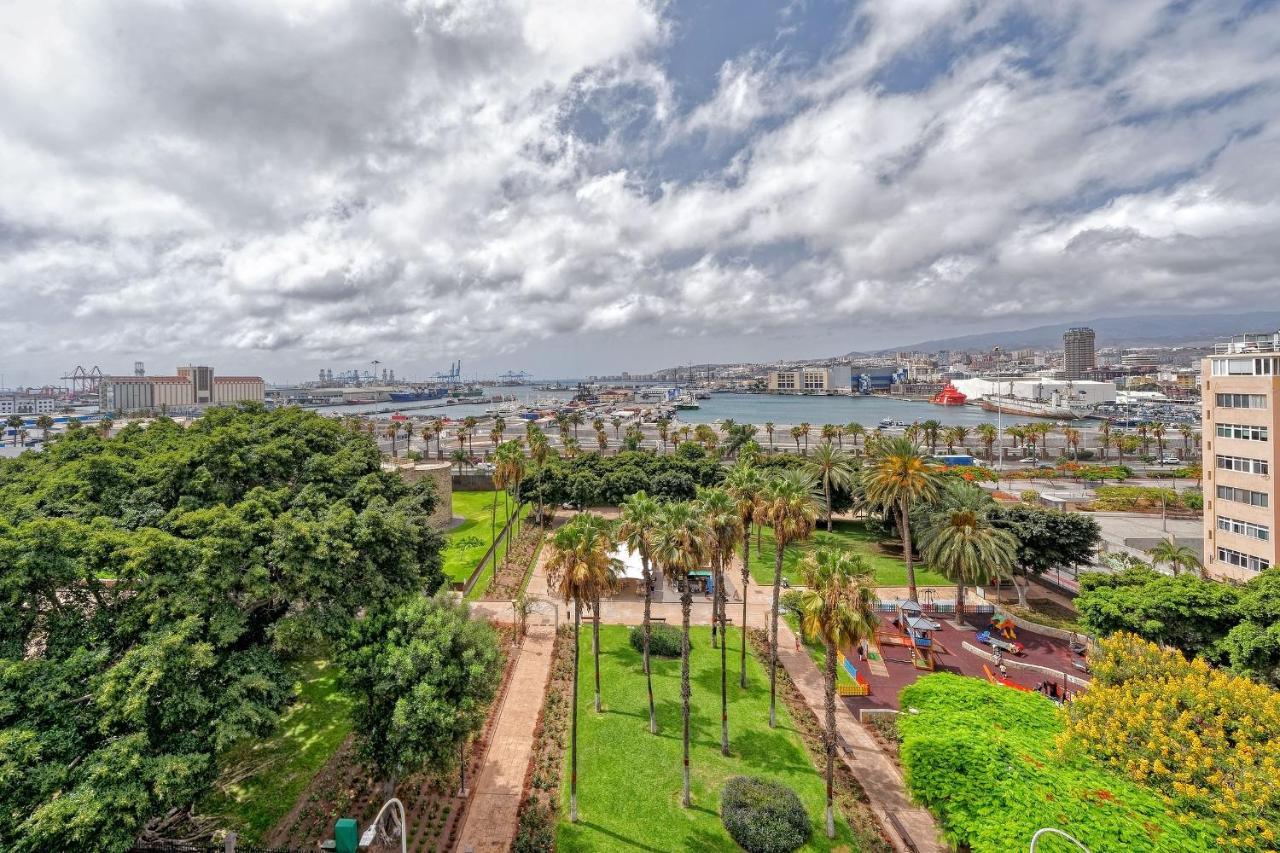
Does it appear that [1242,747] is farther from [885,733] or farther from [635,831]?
[635,831]

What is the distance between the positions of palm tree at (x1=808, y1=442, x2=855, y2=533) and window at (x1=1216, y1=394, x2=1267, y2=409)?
24.4m

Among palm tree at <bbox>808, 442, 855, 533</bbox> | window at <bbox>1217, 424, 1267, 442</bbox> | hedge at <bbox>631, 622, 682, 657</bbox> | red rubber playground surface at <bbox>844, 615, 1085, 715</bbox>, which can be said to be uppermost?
window at <bbox>1217, 424, 1267, 442</bbox>

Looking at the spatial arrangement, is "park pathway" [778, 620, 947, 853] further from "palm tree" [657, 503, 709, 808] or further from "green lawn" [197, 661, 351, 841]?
"green lawn" [197, 661, 351, 841]

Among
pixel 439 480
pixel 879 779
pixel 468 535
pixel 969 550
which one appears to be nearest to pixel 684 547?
pixel 879 779

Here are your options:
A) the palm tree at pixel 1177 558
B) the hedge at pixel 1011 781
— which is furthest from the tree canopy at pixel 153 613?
the palm tree at pixel 1177 558

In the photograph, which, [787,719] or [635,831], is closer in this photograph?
[635,831]

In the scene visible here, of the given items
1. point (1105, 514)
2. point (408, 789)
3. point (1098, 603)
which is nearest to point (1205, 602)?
point (1098, 603)

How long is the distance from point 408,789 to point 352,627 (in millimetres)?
6292

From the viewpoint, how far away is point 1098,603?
26.4 m

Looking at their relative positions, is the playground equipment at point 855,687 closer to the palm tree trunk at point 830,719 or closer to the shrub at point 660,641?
the shrub at point 660,641

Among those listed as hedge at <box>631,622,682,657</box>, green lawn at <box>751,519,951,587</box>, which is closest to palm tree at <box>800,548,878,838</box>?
hedge at <box>631,622,682,657</box>

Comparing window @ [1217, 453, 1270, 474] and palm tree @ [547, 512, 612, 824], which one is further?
window @ [1217, 453, 1270, 474]

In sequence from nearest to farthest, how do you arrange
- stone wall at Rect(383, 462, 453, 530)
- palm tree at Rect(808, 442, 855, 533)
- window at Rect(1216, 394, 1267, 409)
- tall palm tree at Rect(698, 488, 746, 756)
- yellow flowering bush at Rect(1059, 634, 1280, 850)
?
1. yellow flowering bush at Rect(1059, 634, 1280, 850)
2. tall palm tree at Rect(698, 488, 746, 756)
3. window at Rect(1216, 394, 1267, 409)
4. stone wall at Rect(383, 462, 453, 530)
5. palm tree at Rect(808, 442, 855, 533)

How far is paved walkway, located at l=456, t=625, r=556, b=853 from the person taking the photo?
18375 millimetres
